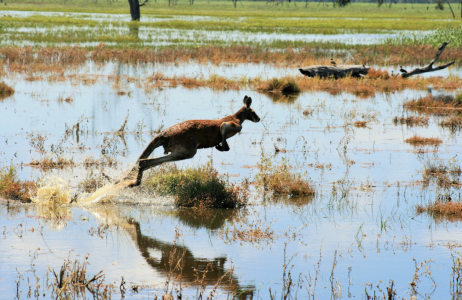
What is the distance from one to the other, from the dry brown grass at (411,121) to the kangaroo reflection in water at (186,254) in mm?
10042

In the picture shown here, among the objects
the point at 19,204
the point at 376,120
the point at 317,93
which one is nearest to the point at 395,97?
the point at 317,93

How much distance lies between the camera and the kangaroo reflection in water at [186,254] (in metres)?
6.01

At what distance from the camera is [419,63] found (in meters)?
33.1

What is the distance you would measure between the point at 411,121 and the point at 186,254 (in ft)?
40.3

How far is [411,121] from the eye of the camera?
17281mm

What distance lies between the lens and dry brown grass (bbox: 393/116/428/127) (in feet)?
56.3

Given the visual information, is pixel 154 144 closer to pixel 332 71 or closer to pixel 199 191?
pixel 199 191

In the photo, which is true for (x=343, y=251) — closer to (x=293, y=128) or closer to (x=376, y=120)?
(x=293, y=128)

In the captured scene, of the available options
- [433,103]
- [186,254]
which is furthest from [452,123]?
[186,254]

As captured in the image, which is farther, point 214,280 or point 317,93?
point 317,93

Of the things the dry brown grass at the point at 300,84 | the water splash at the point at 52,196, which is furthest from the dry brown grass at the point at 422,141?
the water splash at the point at 52,196

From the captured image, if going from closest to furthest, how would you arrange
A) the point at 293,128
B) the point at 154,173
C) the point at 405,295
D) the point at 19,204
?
1. the point at 405,295
2. the point at 19,204
3. the point at 154,173
4. the point at 293,128

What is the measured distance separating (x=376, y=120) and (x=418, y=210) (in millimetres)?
8735

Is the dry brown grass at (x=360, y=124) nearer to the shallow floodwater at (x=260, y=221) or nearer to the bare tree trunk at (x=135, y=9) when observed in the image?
the shallow floodwater at (x=260, y=221)
